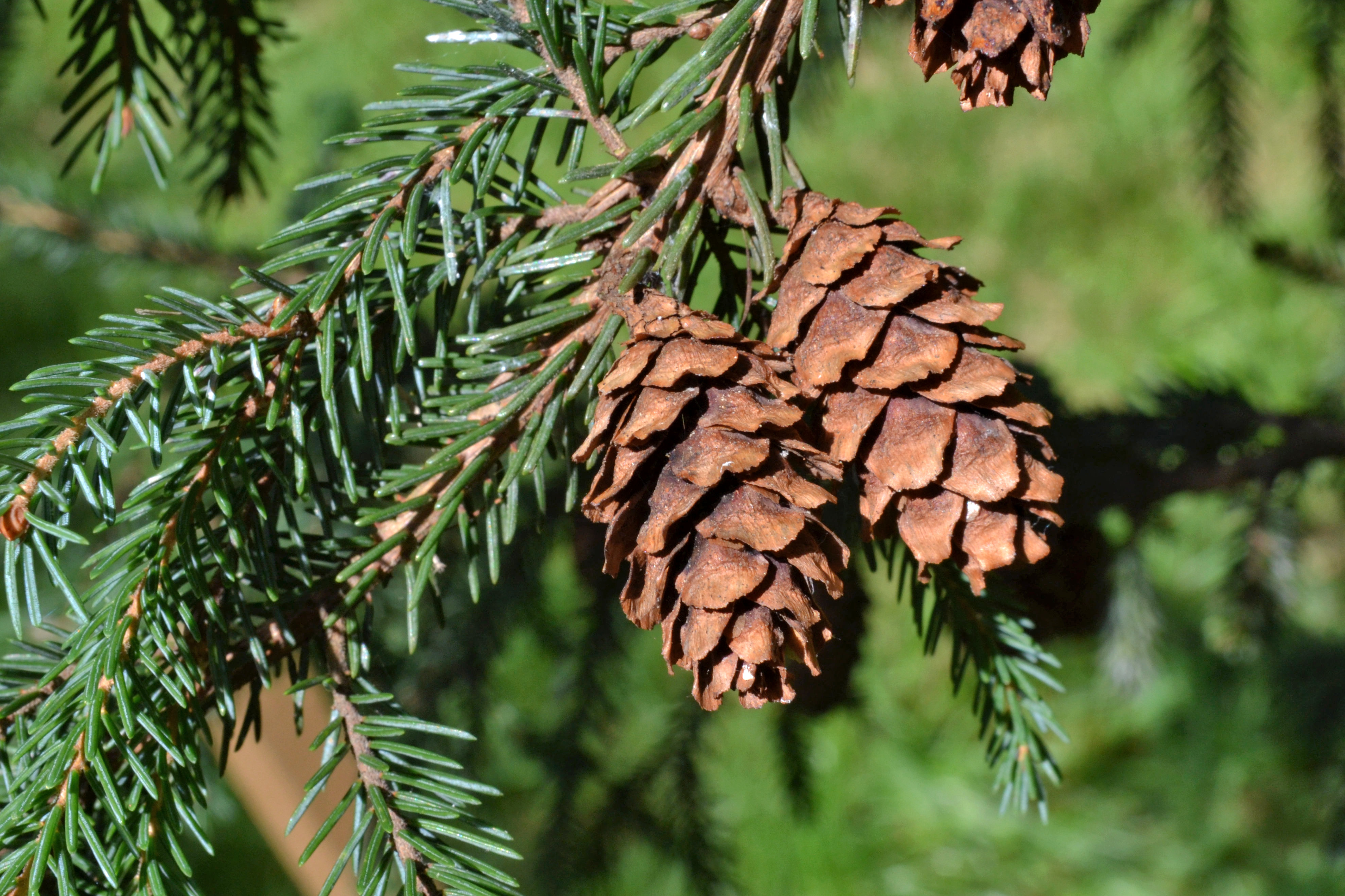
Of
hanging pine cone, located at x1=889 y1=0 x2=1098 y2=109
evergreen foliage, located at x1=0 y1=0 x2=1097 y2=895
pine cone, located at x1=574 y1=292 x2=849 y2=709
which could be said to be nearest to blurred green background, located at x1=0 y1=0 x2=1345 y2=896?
evergreen foliage, located at x1=0 y1=0 x2=1097 y2=895

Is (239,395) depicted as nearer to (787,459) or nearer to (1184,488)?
(787,459)

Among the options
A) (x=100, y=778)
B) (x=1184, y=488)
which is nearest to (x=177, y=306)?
(x=100, y=778)

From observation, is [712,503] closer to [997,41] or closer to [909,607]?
[997,41]

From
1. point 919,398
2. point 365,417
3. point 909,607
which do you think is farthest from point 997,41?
point 909,607

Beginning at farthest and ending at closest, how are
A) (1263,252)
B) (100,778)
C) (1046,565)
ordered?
(1263,252), (1046,565), (100,778)

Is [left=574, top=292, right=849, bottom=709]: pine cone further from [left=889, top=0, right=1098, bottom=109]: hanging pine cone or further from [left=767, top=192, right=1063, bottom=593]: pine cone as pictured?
[left=889, top=0, right=1098, bottom=109]: hanging pine cone

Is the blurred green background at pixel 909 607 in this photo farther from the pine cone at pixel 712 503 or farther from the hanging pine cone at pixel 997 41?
the hanging pine cone at pixel 997 41
